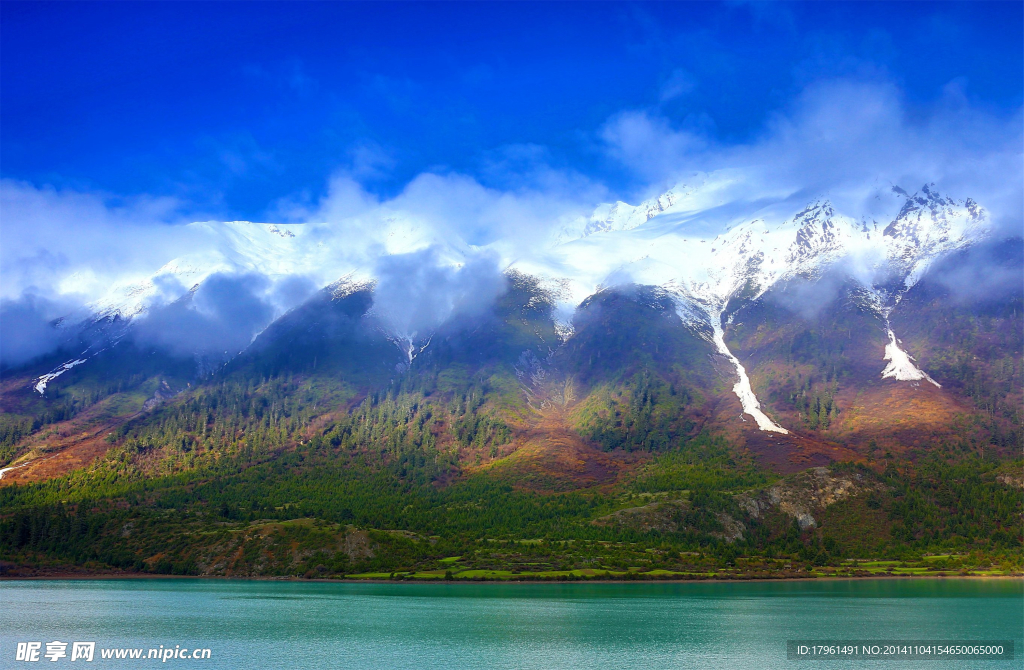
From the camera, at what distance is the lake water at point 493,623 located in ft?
334

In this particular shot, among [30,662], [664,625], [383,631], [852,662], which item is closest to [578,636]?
[664,625]

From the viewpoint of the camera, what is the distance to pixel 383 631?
120 metres

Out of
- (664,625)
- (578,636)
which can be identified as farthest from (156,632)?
(664,625)

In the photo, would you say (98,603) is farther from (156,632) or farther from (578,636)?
(578,636)

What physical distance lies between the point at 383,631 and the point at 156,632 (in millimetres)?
28217

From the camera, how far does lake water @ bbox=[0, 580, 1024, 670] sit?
101750mm

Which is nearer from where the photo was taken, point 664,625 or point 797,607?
point 664,625

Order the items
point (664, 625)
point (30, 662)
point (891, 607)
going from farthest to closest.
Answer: point (891, 607), point (664, 625), point (30, 662)

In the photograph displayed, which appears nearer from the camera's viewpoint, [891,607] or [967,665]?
[967,665]

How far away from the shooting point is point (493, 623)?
129 meters

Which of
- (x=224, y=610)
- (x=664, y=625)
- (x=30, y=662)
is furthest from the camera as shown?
(x=224, y=610)

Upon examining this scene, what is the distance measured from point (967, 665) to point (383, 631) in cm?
6977

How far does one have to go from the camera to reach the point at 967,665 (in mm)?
100438

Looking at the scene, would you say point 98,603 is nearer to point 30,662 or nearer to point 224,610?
point 224,610
